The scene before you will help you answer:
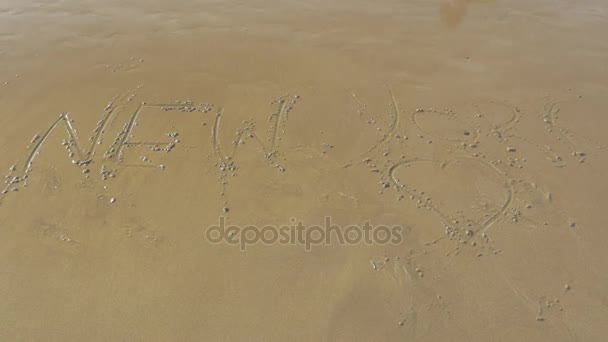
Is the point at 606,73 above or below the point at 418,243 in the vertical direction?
above

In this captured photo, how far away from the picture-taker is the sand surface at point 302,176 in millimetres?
3176

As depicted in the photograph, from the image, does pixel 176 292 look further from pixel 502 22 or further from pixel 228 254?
pixel 502 22

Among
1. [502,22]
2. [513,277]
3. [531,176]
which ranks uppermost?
[502,22]

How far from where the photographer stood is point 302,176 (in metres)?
4.07

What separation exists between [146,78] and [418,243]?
4.04 metres

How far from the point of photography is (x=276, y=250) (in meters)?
3.53

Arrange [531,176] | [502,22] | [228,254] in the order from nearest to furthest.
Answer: [228,254] < [531,176] < [502,22]

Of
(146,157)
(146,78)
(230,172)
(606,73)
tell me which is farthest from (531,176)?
(146,78)

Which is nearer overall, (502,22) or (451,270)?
(451,270)

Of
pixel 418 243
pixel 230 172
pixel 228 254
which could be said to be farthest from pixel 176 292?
pixel 418 243

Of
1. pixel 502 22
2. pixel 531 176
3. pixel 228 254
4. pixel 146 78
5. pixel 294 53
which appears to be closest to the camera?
pixel 228 254

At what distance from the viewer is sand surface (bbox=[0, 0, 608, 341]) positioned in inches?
125

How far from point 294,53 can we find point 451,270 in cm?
375

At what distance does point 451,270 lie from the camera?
3.38 m
